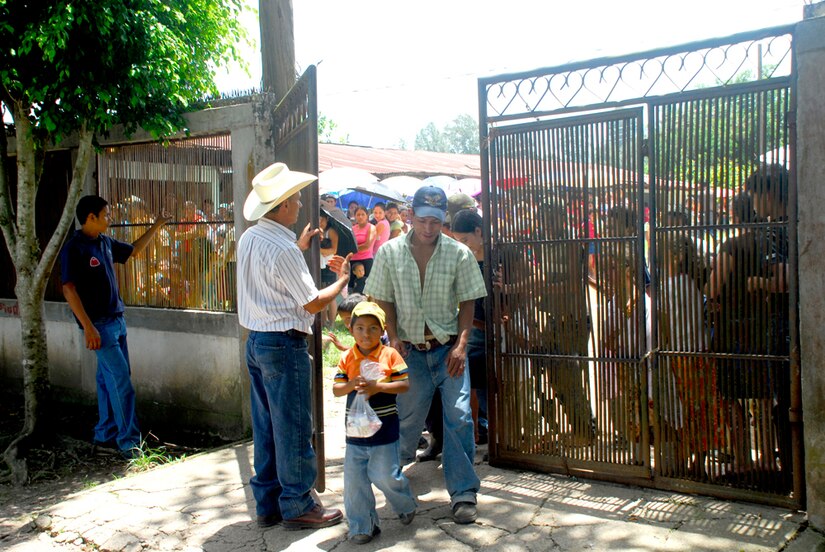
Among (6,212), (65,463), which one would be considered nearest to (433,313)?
(65,463)

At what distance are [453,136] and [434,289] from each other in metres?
94.8

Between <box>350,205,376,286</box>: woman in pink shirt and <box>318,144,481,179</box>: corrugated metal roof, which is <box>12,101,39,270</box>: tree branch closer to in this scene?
<box>350,205,376,286</box>: woman in pink shirt

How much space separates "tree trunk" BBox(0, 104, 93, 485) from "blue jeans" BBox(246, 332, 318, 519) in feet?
10.5

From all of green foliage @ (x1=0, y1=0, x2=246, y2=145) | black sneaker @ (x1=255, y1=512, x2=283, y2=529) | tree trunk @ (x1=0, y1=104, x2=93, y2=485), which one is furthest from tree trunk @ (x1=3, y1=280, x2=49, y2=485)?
black sneaker @ (x1=255, y1=512, x2=283, y2=529)

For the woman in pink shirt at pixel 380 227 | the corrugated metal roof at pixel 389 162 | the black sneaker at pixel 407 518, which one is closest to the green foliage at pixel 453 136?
the corrugated metal roof at pixel 389 162

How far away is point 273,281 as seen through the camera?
4.14 meters

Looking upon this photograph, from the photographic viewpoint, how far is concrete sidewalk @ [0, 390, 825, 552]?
398 centimetres

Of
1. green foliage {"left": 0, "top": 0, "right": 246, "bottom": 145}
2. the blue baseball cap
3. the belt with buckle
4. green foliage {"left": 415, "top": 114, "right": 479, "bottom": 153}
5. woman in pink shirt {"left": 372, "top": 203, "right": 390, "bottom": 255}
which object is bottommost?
the belt with buckle

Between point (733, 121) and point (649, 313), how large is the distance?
126 centimetres

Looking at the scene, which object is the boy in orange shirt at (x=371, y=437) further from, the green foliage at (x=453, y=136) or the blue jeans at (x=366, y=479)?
the green foliage at (x=453, y=136)

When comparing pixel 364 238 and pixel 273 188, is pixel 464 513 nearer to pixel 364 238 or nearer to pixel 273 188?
pixel 273 188

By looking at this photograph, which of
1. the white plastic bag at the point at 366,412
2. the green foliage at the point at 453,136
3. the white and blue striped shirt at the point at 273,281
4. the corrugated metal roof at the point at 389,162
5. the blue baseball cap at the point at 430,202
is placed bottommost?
the white plastic bag at the point at 366,412

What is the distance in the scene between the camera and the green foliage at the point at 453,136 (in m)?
96.6

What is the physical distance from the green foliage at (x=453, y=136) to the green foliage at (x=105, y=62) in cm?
9031
